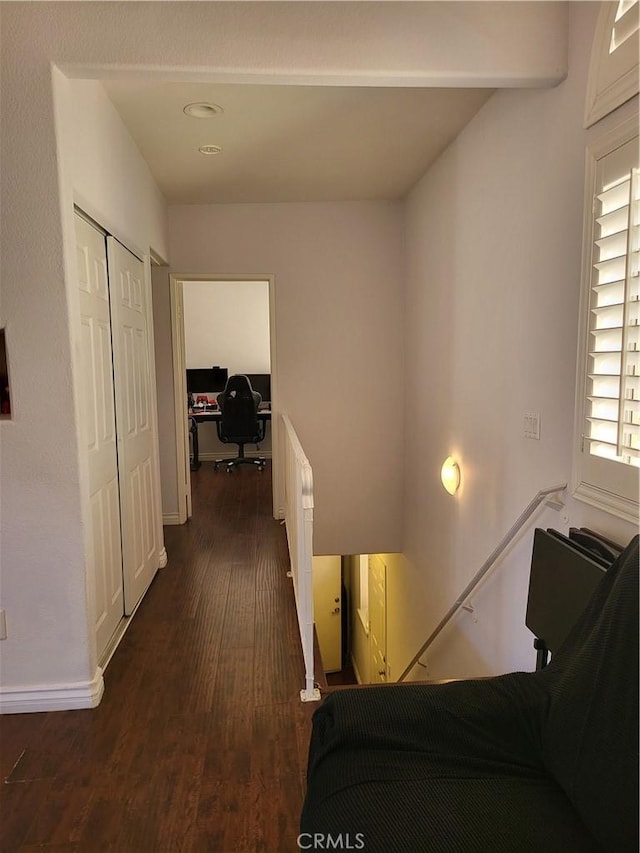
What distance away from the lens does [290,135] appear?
10.1 ft

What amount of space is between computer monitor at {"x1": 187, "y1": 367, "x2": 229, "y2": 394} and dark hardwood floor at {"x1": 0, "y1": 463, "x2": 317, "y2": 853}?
4455 millimetres

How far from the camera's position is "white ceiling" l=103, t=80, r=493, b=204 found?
2.61 metres

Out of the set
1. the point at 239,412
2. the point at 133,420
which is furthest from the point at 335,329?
the point at 239,412

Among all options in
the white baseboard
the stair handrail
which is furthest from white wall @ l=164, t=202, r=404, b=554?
the white baseboard

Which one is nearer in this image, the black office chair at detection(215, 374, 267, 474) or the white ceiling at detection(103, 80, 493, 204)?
the white ceiling at detection(103, 80, 493, 204)

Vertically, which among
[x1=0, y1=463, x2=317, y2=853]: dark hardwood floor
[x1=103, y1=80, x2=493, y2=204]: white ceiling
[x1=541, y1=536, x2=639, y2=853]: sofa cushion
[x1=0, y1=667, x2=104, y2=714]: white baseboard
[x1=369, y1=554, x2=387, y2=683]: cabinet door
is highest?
[x1=103, y1=80, x2=493, y2=204]: white ceiling

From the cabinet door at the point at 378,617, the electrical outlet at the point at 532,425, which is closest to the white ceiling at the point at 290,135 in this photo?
the electrical outlet at the point at 532,425

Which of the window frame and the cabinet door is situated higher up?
the window frame

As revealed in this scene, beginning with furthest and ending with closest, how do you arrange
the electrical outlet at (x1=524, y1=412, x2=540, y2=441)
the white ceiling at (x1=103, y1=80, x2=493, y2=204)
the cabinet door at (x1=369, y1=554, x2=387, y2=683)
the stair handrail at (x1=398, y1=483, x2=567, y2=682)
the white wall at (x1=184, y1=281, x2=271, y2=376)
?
the white wall at (x1=184, y1=281, x2=271, y2=376) → the cabinet door at (x1=369, y1=554, x2=387, y2=683) → the white ceiling at (x1=103, y1=80, x2=493, y2=204) → the electrical outlet at (x1=524, y1=412, x2=540, y2=441) → the stair handrail at (x1=398, y1=483, x2=567, y2=682)

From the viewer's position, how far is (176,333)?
14.9ft

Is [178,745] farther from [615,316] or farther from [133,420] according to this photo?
[615,316]

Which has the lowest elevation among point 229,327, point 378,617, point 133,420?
point 378,617

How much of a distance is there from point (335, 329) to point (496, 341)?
2082 millimetres

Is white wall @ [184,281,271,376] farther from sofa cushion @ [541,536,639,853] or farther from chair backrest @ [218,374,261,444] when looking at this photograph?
sofa cushion @ [541,536,639,853]
